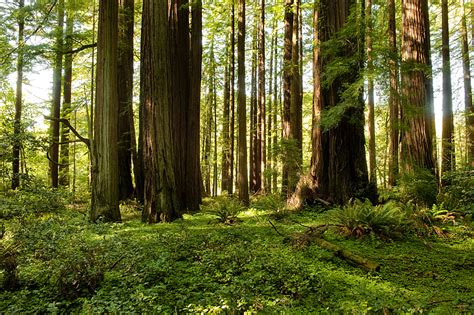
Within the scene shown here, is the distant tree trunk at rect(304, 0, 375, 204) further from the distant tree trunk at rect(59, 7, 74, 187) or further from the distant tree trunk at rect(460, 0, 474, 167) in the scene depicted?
the distant tree trunk at rect(59, 7, 74, 187)

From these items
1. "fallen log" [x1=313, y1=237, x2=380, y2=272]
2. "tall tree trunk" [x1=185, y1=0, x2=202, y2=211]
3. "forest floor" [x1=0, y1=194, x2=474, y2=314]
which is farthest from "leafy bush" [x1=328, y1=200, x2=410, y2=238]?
"tall tree trunk" [x1=185, y1=0, x2=202, y2=211]

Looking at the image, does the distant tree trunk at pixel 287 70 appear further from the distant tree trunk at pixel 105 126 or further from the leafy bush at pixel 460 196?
the distant tree trunk at pixel 105 126

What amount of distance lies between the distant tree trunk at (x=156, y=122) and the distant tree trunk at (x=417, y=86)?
18.4ft

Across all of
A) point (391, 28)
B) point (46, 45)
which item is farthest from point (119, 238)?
point (391, 28)

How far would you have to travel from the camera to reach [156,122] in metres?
7.66

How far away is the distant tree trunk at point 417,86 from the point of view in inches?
293

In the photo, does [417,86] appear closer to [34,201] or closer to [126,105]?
[126,105]

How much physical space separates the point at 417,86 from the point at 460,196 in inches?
106

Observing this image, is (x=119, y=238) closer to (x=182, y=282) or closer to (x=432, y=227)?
(x=182, y=282)

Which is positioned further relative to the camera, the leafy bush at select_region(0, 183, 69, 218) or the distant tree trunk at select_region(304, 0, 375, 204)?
the distant tree trunk at select_region(304, 0, 375, 204)

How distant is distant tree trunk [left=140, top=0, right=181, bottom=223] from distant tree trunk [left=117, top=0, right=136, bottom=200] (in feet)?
11.9

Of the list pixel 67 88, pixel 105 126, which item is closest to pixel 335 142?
pixel 105 126

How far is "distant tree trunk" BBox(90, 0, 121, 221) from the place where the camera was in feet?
25.6

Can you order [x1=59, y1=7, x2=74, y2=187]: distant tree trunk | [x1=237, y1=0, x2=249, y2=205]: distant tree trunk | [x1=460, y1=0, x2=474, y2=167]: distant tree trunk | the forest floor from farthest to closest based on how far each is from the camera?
[x1=460, y1=0, x2=474, y2=167]: distant tree trunk < [x1=59, y1=7, x2=74, y2=187]: distant tree trunk < [x1=237, y1=0, x2=249, y2=205]: distant tree trunk < the forest floor
